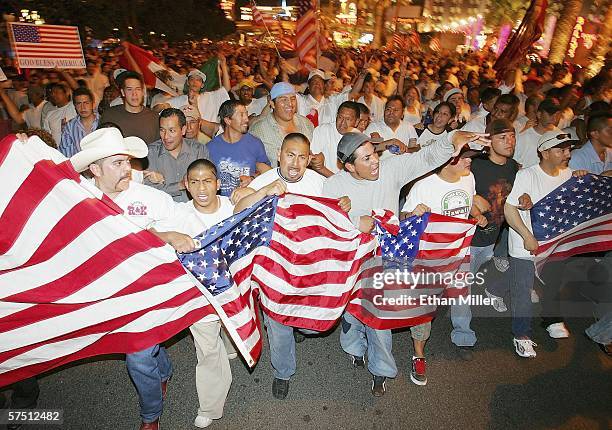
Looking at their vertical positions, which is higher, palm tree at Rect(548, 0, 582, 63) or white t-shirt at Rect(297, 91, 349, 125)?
white t-shirt at Rect(297, 91, 349, 125)

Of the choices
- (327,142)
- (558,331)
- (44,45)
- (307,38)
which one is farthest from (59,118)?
(558,331)

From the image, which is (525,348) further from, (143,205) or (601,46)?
(601,46)

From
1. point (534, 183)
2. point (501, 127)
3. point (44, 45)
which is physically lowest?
point (534, 183)

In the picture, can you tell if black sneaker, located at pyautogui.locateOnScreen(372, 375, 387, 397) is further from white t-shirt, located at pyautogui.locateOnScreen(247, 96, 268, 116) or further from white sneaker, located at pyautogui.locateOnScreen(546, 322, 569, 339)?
white t-shirt, located at pyautogui.locateOnScreen(247, 96, 268, 116)

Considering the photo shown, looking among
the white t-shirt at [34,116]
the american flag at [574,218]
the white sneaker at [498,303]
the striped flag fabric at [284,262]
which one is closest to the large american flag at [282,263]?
the striped flag fabric at [284,262]

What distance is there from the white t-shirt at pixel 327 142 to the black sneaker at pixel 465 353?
319 centimetres

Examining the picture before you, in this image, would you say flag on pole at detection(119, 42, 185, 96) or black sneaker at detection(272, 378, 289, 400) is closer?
black sneaker at detection(272, 378, 289, 400)

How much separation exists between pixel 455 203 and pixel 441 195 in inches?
7.6

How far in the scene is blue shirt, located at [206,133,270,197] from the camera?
17.9ft

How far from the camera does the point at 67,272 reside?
10.6 feet

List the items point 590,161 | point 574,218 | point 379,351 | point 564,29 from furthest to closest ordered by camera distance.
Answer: point 564,29 < point 590,161 < point 574,218 < point 379,351

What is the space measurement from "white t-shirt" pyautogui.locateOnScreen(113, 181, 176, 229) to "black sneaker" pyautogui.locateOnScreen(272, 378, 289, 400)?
2009 mm

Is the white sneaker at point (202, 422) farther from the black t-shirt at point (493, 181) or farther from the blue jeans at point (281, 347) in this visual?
the black t-shirt at point (493, 181)

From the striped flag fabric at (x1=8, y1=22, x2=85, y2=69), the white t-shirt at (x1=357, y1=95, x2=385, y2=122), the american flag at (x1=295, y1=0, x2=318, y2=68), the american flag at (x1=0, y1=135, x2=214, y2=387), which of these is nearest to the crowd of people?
the american flag at (x1=0, y1=135, x2=214, y2=387)
